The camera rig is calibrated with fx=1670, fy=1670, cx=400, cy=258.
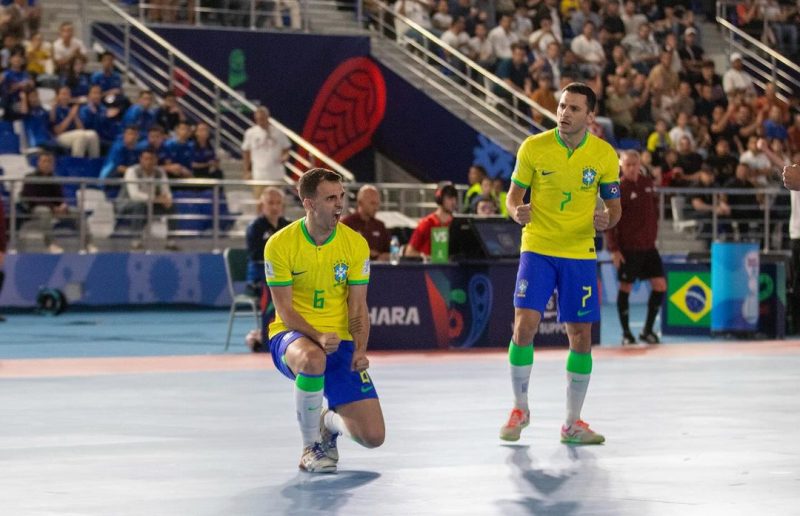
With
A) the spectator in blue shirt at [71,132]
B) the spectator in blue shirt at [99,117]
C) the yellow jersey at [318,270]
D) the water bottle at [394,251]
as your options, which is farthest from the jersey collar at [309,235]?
the spectator in blue shirt at [99,117]

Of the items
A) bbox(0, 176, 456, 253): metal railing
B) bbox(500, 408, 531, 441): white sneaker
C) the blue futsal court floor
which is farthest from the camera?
bbox(0, 176, 456, 253): metal railing

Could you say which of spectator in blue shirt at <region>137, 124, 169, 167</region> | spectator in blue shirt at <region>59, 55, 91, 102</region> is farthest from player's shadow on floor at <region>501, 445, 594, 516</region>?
spectator in blue shirt at <region>59, 55, 91, 102</region>

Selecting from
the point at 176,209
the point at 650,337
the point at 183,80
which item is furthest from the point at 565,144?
the point at 183,80

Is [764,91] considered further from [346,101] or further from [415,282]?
[415,282]

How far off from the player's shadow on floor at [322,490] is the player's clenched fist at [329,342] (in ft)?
2.16

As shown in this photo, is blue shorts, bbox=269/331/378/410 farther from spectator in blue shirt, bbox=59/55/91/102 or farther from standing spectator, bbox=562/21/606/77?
standing spectator, bbox=562/21/606/77

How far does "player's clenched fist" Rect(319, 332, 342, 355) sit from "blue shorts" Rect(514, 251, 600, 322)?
192 cm

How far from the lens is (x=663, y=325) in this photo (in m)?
21.4

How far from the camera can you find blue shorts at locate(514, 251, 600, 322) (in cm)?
1053

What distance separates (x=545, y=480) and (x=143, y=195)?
16913 millimetres

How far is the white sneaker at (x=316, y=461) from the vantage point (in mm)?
8867

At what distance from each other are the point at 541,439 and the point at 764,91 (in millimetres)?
25612

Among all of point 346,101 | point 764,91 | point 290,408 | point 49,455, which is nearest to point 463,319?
point 290,408

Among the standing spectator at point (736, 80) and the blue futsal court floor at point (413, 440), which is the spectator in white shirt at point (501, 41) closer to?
the standing spectator at point (736, 80)
